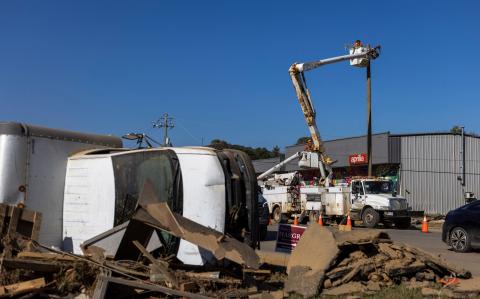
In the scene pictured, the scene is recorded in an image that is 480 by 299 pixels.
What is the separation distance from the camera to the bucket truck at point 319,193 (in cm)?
2752

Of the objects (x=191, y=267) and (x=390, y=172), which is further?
(x=390, y=172)

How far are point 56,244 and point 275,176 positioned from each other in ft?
98.3

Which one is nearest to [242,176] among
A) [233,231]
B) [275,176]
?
[233,231]

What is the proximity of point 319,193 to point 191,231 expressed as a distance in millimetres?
25337

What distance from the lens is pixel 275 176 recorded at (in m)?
37.0

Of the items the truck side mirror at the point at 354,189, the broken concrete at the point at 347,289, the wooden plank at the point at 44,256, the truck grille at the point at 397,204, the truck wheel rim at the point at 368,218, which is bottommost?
the broken concrete at the point at 347,289

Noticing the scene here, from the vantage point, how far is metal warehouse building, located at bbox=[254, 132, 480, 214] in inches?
1847

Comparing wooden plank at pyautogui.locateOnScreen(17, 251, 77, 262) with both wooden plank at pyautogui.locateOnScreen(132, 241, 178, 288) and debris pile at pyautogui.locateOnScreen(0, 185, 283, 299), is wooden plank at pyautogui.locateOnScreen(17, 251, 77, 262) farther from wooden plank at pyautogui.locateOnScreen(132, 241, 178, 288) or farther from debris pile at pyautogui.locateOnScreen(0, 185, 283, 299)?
wooden plank at pyautogui.locateOnScreen(132, 241, 178, 288)

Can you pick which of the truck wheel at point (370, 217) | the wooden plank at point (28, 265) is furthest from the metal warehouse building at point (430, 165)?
the wooden plank at point (28, 265)

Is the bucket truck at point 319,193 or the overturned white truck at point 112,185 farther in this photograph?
the bucket truck at point 319,193

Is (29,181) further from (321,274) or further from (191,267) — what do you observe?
(321,274)

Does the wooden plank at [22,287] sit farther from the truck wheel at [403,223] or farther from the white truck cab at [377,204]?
the truck wheel at [403,223]

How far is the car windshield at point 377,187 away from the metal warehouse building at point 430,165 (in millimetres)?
18530

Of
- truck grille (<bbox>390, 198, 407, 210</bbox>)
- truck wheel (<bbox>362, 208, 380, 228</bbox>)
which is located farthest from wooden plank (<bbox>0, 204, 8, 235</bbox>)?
truck grille (<bbox>390, 198, 407, 210</bbox>)
